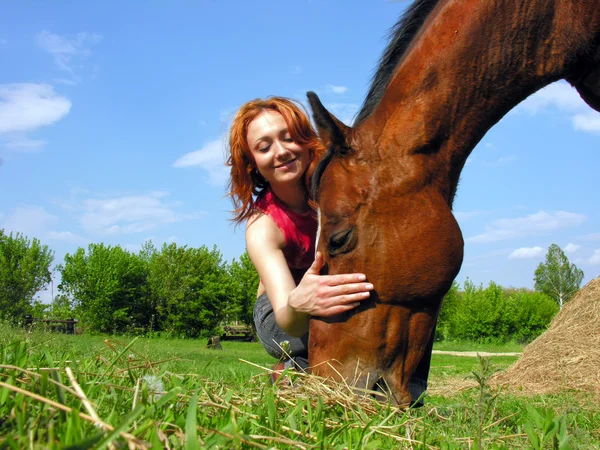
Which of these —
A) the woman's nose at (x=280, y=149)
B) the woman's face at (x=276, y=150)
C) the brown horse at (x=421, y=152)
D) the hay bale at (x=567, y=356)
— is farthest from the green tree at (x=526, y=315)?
the brown horse at (x=421, y=152)

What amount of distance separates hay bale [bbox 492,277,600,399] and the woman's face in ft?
18.0

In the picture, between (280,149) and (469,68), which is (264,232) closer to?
(280,149)

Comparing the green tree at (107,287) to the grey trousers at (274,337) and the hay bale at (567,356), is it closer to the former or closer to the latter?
the hay bale at (567,356)

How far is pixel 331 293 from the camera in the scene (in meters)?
3.01

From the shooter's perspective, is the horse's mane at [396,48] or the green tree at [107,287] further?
the green tree at [107,287]

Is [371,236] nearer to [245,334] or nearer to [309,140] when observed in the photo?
[309,140]

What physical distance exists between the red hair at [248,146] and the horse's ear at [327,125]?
70 centimetres

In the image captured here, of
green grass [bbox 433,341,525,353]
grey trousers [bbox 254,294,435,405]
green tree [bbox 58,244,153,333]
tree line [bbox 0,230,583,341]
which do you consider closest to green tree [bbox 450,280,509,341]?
tree line [bbox 0,230,583,341]

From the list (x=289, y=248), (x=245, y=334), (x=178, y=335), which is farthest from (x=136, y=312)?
(x=289, y=248)

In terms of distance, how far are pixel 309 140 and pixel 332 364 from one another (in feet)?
5.92

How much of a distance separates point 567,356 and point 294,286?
7.79 m

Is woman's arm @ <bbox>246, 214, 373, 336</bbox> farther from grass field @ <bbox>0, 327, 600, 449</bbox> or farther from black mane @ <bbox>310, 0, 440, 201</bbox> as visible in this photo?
black mane @ <bbox>310, 0, 440, 201</bbox>

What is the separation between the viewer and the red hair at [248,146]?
13.2ft

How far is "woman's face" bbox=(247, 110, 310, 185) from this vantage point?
4.00 metres
